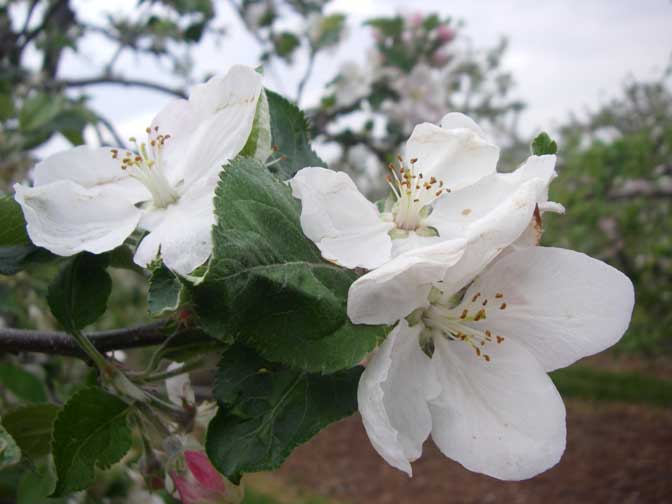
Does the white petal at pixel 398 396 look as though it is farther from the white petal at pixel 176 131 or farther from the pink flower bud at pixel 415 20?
the pink flower bud at pixel 415 20

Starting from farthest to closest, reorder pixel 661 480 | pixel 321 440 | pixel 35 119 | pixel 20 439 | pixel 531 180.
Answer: pixel 321 440, pixel 661 480, pixel 35 119, pixel 20 439, pixel 531 180

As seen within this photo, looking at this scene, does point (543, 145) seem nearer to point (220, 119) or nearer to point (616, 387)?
point (220, 119)

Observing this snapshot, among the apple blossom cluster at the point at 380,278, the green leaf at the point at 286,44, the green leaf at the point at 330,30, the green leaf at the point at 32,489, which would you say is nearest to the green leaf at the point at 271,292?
the apple blossom cluster at the point at 380,278

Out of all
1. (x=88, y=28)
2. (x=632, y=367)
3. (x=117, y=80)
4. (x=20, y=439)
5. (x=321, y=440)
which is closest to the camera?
(x=20, y=439)

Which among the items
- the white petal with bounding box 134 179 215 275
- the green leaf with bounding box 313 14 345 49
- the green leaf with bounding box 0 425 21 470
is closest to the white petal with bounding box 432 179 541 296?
the white petal with bounding box 134 179 215 275

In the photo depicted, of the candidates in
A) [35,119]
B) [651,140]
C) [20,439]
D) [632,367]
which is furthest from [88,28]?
[632,367]

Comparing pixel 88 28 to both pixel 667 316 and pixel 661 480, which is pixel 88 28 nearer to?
pixel 667 316

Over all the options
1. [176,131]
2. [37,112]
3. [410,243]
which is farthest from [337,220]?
[37,112]
